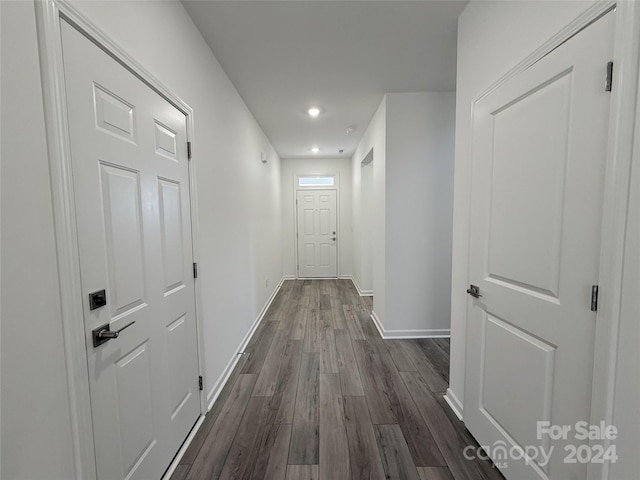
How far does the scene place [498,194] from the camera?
1355 mm

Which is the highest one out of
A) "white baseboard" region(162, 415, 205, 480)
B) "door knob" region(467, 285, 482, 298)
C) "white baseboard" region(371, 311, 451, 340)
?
"door knob" region(467, 285, 482, 298)

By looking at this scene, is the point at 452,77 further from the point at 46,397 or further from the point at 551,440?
the point at 46,397

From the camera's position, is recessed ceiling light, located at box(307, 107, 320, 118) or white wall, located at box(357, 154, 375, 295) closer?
recessed ceiling light, located at box(307, 107, 320, 118)

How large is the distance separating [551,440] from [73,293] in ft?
6.28

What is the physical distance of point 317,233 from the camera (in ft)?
19.0

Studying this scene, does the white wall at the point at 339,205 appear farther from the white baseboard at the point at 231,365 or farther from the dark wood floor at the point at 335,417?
the dark wood floor at the point at 335,417

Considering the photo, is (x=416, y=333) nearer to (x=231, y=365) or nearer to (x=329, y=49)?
(x=231, y=365)

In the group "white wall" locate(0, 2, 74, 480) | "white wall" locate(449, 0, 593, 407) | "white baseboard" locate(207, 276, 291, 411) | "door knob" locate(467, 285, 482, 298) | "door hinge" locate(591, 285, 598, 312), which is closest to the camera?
"white wall" locate(0, 2, 74, 480)

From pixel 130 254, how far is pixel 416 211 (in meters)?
2.58

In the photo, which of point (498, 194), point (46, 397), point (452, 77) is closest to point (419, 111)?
point (452, 77)

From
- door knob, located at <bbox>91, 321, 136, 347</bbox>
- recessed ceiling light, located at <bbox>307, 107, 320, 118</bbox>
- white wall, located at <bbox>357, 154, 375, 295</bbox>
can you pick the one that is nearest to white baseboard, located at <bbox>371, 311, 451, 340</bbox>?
white wall, located at <bbox>357, 154, 375, 295</bbox>

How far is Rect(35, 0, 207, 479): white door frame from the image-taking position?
0.79 meters

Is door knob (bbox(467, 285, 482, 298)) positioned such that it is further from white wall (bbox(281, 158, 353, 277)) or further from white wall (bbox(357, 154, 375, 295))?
white wall (bbox(281, 158, 353, 277))

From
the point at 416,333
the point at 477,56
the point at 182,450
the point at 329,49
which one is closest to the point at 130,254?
the point at 182,450
